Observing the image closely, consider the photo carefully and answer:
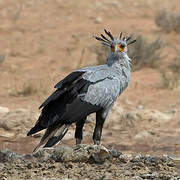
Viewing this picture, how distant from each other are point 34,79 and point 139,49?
242cm

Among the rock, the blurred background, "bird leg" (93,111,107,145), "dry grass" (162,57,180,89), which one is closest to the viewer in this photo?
the rock

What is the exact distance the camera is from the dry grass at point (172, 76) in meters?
11.1

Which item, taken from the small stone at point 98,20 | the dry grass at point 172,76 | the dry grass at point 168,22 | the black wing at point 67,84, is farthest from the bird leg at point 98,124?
the small stone at point 98,20

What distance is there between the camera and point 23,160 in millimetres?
6387

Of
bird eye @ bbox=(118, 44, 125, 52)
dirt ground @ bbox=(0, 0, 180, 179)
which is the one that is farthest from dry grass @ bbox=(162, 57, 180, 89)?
bird eye @ bbox=(118, 44, 125, 52)

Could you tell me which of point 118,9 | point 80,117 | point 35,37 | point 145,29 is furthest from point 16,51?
point 80,117

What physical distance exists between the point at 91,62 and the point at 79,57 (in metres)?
0.47

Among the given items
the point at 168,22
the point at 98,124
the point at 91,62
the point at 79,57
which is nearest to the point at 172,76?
the point at 91,62

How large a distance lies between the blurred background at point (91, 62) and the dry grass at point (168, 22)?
1cm

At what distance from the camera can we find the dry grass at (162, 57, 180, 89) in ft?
36.5

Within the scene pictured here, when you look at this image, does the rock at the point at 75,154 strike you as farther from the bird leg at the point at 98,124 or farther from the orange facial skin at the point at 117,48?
the orange facial skin at the point at 117,48

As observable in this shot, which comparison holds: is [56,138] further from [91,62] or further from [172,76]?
[91,62]

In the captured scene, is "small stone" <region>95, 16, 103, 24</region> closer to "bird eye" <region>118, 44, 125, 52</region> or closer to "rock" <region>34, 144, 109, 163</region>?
"bird eye" <region>118, 44, 125, 52</region>

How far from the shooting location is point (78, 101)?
672cm
